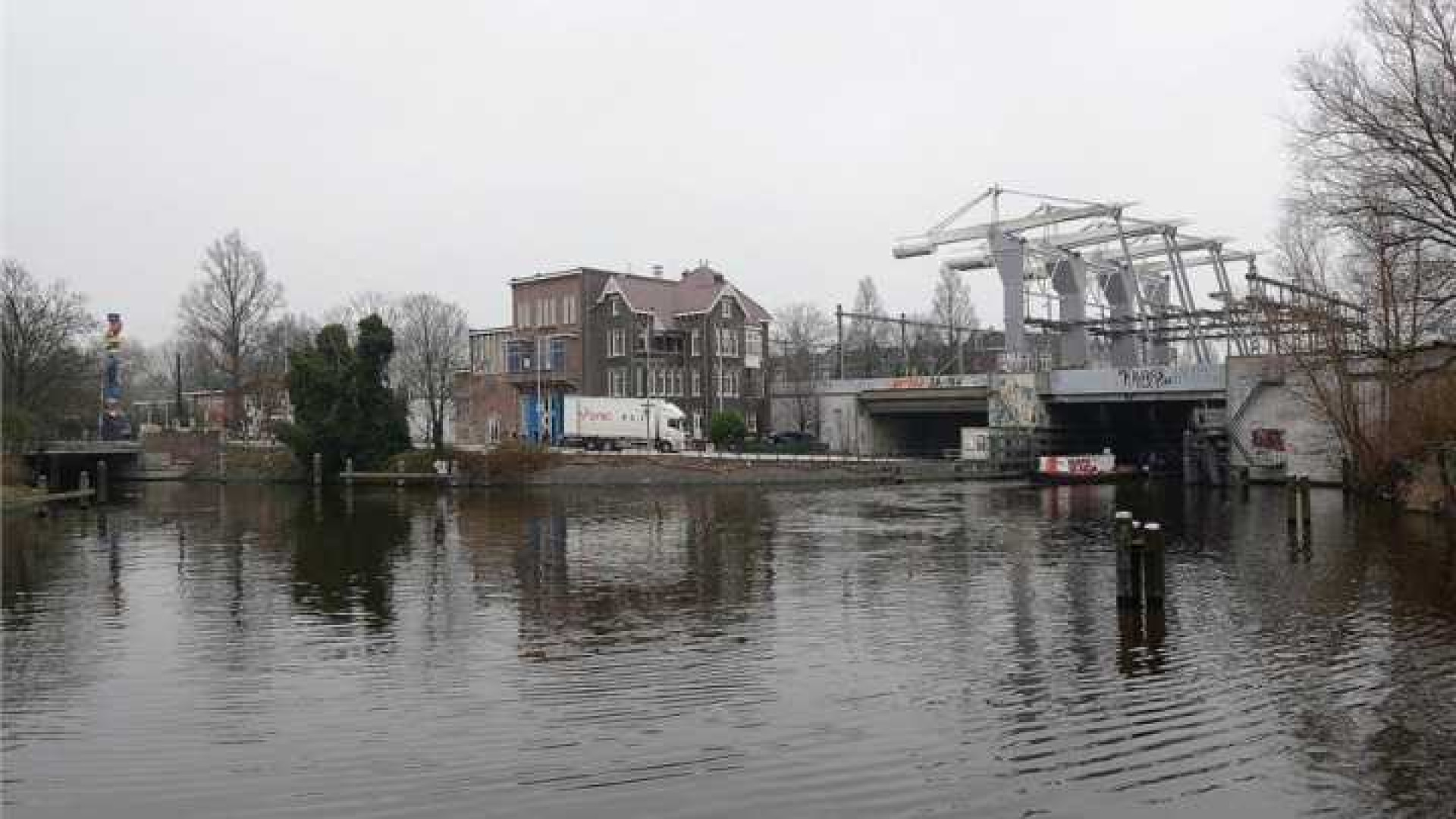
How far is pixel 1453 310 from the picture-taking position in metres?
28.0

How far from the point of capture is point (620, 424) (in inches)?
2623

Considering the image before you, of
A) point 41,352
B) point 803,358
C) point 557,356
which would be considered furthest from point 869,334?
point 41,352

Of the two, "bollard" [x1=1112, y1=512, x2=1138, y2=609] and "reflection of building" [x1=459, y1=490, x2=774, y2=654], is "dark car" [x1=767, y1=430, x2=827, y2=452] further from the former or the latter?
"bollard" [x1=1112, y1=512, x2=1138, y2=609]

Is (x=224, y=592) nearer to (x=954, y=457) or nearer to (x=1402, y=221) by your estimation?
(x=1402, y=221)

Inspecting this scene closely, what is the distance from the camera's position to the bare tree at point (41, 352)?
5900cm

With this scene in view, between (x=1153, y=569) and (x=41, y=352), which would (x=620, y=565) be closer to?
(x=1153, y=569)

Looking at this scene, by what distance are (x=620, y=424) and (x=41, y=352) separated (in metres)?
31.9

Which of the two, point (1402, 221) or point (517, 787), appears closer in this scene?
point (517, 787)

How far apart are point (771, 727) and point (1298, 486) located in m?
23.9

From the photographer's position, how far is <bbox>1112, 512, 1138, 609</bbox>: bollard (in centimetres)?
1709

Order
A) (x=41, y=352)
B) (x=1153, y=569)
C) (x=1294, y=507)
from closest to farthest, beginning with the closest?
(x=1153, y=569) → (x=1294, y=507) → (x=41, y=352)

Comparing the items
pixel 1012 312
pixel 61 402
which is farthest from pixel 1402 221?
pixel 61 402

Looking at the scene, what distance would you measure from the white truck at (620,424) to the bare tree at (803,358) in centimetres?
1329

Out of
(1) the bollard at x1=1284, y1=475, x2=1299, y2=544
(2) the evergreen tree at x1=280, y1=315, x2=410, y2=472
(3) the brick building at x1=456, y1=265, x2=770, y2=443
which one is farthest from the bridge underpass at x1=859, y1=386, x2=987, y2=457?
(1) the bollard at x1=1284, y1=475, x2=1299, y2=544
